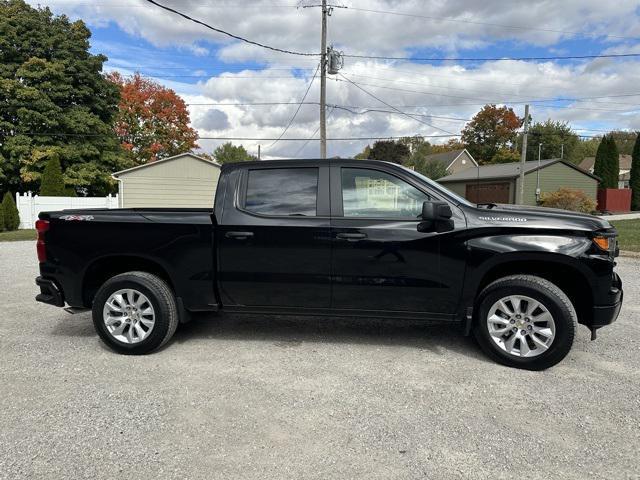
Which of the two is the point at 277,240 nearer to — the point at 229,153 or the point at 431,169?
the point at 431,169

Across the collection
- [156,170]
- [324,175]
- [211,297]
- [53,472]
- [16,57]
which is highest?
[16,57]

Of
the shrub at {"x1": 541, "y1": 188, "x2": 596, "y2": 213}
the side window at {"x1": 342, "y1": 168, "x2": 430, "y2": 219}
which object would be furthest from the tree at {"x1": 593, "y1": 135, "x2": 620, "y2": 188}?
the side window at {"x1": 342, "y1": 168, "x2": 430, "y2": 219}

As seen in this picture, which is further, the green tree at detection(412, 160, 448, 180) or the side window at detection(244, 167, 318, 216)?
the green tree at detection(412, 160, 448, 180)

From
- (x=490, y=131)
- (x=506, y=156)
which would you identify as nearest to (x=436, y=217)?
(x=506, y=156)

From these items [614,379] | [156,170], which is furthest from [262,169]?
[156,170]

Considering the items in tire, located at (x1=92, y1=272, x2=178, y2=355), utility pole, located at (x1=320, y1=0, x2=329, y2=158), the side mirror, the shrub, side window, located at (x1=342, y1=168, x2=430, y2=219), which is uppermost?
utility pole, located at (x1=320, y1=0, x2=329, y2=158)

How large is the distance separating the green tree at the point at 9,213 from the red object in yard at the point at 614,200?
3888cm

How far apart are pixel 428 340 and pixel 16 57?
3064 centimetres

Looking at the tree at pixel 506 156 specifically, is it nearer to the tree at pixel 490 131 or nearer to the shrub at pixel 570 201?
the tree at pixel 490 131

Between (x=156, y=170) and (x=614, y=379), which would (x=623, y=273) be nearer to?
(x=614, y=379)

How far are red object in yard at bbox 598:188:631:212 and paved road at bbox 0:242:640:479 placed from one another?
3674cm

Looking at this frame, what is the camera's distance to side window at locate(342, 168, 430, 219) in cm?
406

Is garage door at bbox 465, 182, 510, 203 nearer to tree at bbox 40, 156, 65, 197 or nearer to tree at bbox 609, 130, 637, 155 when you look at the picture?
tree at bbox 40, 156, 65, 197

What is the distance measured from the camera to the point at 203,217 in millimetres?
4250
